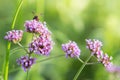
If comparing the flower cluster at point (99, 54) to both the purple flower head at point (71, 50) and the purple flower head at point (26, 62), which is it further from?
the purple flower head at point (26, 62)

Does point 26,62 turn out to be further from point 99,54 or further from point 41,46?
point 99,54

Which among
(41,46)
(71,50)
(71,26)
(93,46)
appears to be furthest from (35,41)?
(71,26)

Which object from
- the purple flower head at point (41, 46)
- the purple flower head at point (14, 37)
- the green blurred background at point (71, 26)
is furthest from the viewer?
the green blurred background at point (71, 26)

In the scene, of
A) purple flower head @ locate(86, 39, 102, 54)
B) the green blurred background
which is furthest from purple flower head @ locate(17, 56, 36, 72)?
the green blurred background

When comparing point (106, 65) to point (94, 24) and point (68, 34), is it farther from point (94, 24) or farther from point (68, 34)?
point (94, 24)

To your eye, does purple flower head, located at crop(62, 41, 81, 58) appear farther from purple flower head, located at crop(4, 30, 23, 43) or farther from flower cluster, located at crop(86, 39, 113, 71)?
purple flower head, located at crop(4, 30, 23, 43)

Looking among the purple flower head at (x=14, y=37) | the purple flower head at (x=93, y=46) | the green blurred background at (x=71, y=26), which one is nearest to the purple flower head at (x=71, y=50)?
the purple flower head at (x=93, y=46)
